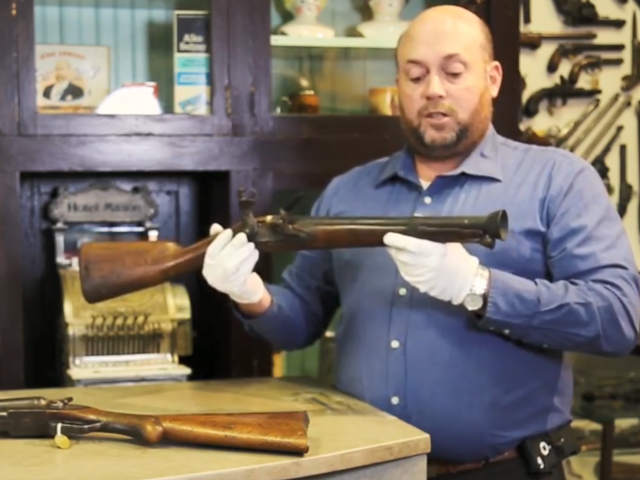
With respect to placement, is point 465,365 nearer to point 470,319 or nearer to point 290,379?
point 470,319

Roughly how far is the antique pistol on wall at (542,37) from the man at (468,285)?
1141 millimetres

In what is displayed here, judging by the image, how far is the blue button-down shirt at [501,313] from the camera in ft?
4.44

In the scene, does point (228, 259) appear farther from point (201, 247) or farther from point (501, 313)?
point (501, 313)

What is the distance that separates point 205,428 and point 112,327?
802 mm

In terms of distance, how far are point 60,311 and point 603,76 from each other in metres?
1.75

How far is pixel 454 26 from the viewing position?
5.02 feet

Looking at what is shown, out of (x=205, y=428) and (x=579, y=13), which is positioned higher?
(x=579, y=13)

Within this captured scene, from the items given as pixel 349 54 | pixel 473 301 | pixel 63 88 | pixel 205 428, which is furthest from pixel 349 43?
pixel 205 428

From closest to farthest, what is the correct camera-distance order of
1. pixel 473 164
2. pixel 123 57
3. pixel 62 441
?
pixel 62 441, pixel 473 164, pixel 123 57

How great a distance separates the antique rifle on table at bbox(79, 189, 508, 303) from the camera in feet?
4.43

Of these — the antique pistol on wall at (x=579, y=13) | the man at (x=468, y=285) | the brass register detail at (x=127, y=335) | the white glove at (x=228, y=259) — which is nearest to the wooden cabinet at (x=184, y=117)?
the brass register detail at (x=127, y=335)

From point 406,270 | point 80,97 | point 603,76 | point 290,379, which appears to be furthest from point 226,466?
point 603,76

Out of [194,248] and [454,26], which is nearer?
[194,248]

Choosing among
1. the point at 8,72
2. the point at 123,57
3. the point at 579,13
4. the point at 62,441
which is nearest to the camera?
the point at 62,441
